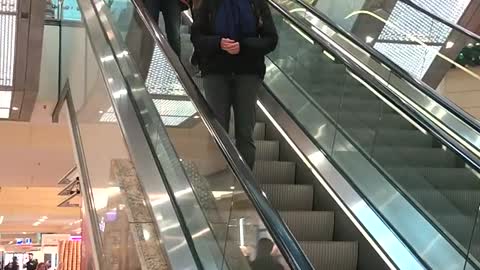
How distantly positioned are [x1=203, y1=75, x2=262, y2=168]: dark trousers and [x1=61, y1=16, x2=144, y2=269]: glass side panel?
2.69 ft

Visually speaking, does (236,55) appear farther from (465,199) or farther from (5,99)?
(5,99)

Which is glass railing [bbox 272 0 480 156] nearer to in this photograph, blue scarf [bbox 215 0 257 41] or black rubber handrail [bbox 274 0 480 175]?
black rubber handrail [bbox 274 0 480 175]

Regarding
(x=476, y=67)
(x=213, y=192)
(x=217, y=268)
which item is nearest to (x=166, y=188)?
(x=213, y=192)

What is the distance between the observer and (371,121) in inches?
193

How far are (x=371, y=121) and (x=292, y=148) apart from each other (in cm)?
78

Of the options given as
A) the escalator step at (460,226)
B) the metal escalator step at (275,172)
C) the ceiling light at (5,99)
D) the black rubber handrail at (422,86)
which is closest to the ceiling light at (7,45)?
the ceiling light at (5,99)

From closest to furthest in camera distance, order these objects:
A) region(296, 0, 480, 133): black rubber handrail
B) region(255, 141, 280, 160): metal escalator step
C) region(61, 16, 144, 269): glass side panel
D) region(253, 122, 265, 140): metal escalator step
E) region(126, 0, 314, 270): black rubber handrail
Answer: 1. region(126, 0, 314, 270): black rubber handrail
2. region(296, 0, 480, 133): black rubber handrail
3. region(61, 16, 144, 269): glass side panel
4. region(255, 141, 280, 160): metal escalator step
5. region(253, 122, 265, 140): metal escalator step

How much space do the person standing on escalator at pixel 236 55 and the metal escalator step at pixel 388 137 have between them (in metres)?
0.95

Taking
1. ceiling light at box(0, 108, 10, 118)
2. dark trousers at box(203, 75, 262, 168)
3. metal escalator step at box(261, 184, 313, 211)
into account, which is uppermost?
dark trousers at box(203, 75, 262, 168)

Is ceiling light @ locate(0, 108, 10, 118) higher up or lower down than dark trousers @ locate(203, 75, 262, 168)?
lower down

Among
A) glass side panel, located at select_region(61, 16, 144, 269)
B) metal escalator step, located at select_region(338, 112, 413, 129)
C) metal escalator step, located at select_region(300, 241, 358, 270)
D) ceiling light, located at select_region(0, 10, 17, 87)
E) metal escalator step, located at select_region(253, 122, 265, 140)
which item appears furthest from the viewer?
ceiling light, located at select_region(0, 10, 17, 87)

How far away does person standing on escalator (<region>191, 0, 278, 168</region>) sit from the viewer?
424 centimetres

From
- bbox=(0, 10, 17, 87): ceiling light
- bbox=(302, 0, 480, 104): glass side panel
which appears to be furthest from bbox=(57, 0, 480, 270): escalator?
bbox=(0, 10, 17, 87): ceiling light

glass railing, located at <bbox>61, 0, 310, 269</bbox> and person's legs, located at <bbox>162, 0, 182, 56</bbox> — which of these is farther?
person's legs, located at <bbox>162, 0, 182, 56</bbox>
